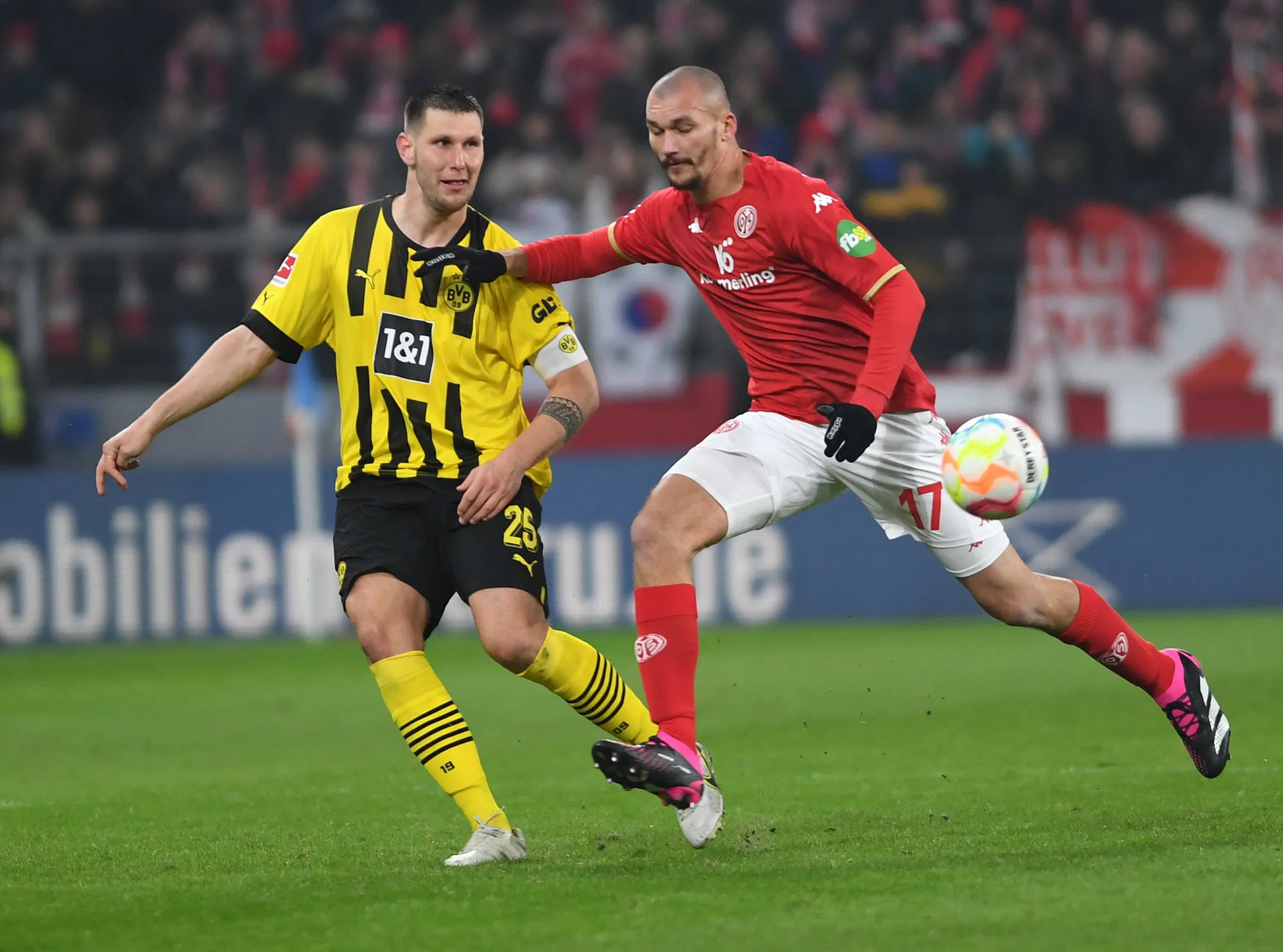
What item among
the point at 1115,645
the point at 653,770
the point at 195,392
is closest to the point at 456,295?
the point at 195,392

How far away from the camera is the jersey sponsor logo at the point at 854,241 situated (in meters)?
5.48

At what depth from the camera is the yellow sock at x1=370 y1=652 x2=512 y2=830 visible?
522 cm

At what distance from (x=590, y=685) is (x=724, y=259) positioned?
4.65ft

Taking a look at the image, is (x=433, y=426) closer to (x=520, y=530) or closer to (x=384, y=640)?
(x=520, y=530)

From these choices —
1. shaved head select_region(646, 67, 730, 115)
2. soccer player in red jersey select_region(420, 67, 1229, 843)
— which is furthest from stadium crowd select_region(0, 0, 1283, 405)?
shaved head select_region(646, 67, 730, 115)

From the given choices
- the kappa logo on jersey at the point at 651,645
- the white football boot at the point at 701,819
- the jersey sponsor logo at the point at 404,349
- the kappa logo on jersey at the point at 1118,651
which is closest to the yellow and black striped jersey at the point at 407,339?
the jersey sponsor logo at the point at 404,349

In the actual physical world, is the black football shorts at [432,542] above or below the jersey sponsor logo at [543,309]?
below

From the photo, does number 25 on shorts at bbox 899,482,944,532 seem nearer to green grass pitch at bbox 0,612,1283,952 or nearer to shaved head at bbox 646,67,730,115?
green grass pitch at bbox 0,612,1283,952

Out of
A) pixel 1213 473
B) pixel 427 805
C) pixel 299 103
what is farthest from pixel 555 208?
pixel 427 805

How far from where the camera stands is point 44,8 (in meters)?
17.2

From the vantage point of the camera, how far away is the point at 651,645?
535 centimetres

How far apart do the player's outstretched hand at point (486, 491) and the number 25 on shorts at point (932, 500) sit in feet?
4.46

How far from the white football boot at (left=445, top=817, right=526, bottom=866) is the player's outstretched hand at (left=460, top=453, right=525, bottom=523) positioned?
0.88 metres

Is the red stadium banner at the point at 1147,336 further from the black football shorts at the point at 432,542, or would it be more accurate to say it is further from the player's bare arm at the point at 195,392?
the player's bare arm at the point at 195,392
